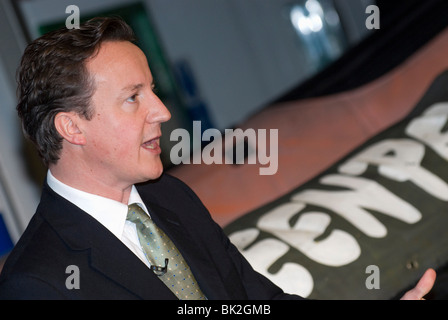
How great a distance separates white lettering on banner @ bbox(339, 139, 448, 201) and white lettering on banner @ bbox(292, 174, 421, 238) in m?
0.08

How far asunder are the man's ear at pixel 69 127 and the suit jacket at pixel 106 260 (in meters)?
0.12

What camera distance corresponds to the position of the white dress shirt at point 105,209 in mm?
1224

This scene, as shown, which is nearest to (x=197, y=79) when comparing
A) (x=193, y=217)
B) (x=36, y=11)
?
(x=36, y=11)

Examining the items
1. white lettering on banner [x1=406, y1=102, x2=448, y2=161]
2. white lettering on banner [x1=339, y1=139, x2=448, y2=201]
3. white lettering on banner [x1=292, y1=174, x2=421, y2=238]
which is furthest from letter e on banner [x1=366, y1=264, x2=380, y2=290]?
white lettering on banner [x1=406, y1=102, x2=448, y2=161]

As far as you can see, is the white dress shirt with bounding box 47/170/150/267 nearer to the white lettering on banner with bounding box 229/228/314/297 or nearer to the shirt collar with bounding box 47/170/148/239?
the shirt collar with bounding box 47/170/148/239

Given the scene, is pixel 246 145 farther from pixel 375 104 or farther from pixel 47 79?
pixel 47 79

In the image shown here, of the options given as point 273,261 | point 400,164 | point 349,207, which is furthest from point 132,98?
point 400,164

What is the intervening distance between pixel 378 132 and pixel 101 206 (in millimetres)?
1661

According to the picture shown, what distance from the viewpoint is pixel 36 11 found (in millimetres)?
4457

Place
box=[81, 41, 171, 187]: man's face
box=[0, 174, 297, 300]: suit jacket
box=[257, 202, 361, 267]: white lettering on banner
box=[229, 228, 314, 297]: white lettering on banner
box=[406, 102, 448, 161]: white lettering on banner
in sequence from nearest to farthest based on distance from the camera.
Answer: box=[0, 174, 297, 300]: suit jacket < box=[81, 41, 171, 187]: man's face < box=[229, 228, 314, 297]: white lettering on banner < box=[257, 202, 361, 267]: white lettering on banner < box=[406, 102, 448, 161]: white lettering on banner

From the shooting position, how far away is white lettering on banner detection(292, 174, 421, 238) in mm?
2102

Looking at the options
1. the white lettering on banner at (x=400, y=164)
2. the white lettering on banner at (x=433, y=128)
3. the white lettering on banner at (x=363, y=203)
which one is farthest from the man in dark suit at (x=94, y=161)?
the white lettering on banner at (x=433, y=128)

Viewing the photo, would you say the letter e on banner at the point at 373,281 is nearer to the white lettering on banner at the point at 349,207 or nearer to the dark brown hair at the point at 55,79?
the white lettering on banner at the point at 349,207

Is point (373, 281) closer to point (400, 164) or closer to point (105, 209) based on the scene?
point (400, 164)
